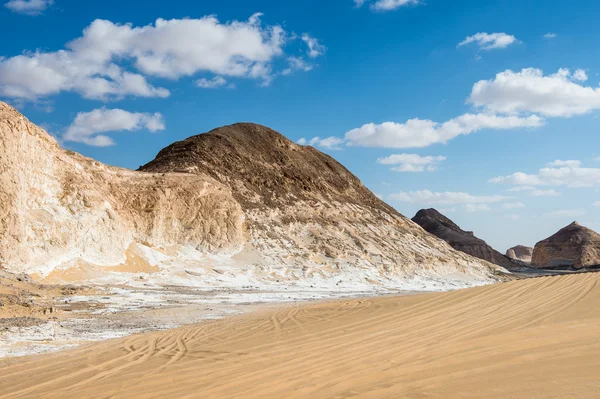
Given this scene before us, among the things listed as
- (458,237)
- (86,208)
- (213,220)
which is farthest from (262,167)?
(458,237)

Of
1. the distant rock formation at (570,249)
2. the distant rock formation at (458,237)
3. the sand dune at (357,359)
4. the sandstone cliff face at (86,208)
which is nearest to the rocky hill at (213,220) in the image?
the sandstone cliff face at (86,208)

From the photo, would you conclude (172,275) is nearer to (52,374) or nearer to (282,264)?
(282,264)

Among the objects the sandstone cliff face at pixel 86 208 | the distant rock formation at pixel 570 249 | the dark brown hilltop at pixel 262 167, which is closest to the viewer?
the sandstone cliff face at pixel 86 208

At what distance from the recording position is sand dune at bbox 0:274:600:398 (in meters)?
5.48

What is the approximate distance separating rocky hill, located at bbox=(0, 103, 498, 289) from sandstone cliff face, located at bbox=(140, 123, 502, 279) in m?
0.15

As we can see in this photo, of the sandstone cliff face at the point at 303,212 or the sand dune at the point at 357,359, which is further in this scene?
the sandstone cliff face at the point at 303,212

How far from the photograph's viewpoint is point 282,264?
33.2 meters

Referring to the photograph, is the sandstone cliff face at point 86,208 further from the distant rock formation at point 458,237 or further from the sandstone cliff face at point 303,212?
the distant rock formation at point 458,237

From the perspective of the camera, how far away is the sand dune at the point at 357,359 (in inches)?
216

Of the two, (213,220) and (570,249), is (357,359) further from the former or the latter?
(570,249)

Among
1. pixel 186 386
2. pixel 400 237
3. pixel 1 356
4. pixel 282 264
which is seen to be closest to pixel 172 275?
pixel 282 264

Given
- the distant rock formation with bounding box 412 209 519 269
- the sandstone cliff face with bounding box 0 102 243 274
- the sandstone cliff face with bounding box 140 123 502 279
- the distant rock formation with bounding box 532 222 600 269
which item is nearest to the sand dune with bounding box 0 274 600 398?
the sandstone cliff face with bounding box 0 102 243 274

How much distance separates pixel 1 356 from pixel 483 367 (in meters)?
7.67

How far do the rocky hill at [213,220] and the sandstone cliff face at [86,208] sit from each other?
7cm
